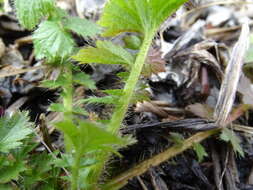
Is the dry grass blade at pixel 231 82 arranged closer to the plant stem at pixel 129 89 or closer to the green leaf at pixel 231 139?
the green leaf at pixel 231 139

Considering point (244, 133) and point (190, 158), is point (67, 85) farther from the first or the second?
point (244, 133)

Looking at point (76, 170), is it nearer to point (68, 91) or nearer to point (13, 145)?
point (13, 145)

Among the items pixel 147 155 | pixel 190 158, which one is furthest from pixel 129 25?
pixel 190 158

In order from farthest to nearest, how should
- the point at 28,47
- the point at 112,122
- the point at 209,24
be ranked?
the point at 209,24 < the point at 28,47 < the point at 112,122

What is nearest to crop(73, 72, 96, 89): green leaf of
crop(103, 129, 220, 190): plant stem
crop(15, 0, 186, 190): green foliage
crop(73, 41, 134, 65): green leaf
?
crop(15, 0, 186, 190): green foliage

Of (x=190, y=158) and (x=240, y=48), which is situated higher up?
(x=240, y=48)

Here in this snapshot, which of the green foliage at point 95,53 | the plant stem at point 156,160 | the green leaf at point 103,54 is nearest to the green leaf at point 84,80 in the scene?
the green foliage at point 95,53
